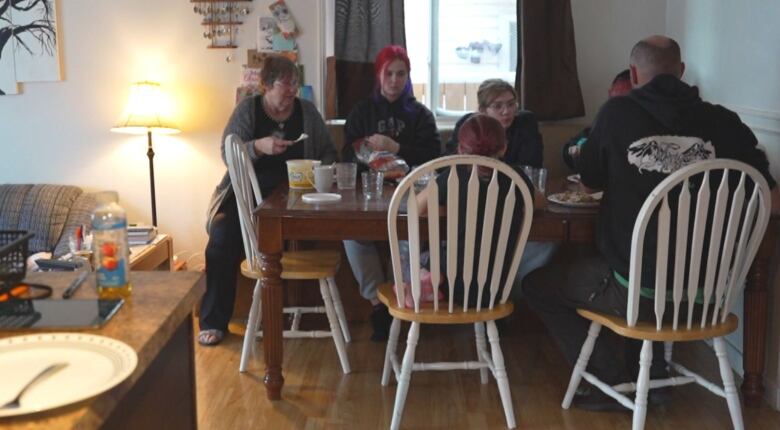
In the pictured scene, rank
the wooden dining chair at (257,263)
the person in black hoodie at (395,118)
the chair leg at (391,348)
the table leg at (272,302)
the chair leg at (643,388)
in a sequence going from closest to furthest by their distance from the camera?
the chair leg at (643,388) → the table leg at (272,302) → the chair leg at (391,348) → the wooden dining chair at (257,263) → the person in black hoodie at (395,118)

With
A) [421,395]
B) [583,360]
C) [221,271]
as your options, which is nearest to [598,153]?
[583,360]

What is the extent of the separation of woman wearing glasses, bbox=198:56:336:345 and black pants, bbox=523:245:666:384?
3.88 ft

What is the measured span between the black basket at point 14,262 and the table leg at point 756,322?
2.15 metres

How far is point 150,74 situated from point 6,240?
2.76 meters

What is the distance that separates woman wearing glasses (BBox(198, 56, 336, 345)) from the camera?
3.25 m

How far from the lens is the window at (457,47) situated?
406 centimetres

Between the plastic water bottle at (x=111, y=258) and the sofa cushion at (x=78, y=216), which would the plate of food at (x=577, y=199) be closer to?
the plastic water bottle at (x=111, y=258)

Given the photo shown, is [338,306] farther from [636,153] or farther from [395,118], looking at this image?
[636,153]

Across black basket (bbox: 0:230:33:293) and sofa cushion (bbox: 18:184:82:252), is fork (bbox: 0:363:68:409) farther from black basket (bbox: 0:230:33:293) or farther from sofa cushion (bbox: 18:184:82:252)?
sofa cushion (bbox: 18:184:82:252)

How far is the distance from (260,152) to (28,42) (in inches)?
62.6

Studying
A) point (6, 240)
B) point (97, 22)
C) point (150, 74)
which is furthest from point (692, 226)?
point (97, 22)

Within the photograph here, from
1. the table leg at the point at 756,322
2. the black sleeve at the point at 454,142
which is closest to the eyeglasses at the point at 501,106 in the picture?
the black sleeve at the point at 454,142

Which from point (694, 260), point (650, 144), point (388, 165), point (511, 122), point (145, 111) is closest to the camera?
point (694, 260)

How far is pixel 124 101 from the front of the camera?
13.1ft
